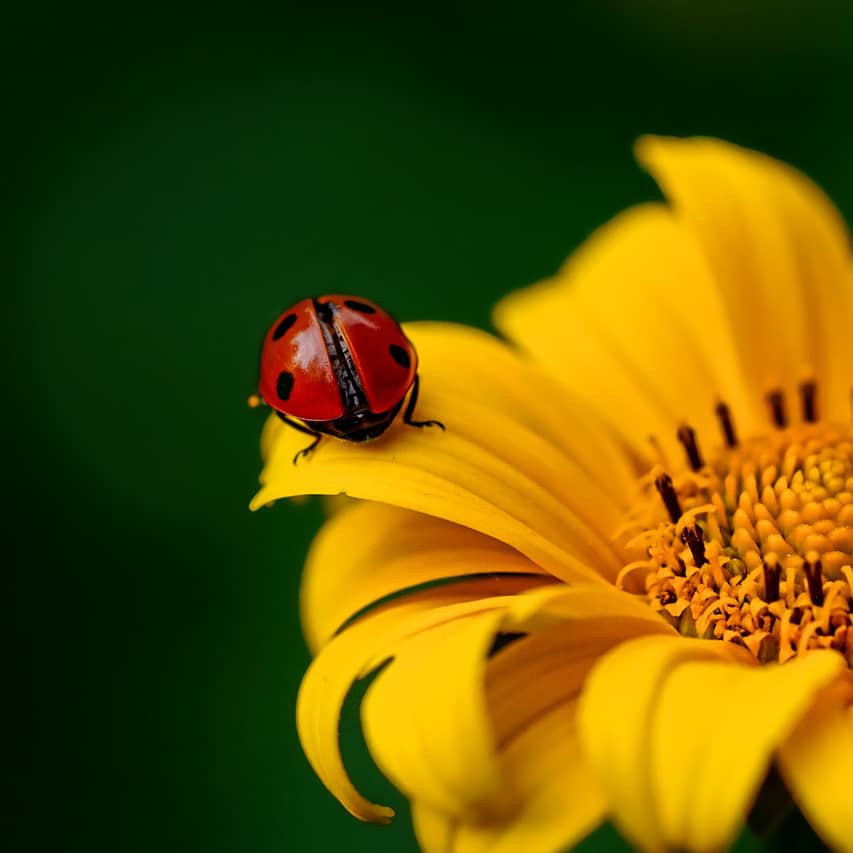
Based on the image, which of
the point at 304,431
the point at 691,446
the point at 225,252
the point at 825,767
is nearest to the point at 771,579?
the point at 691,446

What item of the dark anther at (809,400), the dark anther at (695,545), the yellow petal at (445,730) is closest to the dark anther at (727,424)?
the dark anther at (809,400)

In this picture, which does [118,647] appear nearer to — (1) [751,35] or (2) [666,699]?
(2) [666,699]

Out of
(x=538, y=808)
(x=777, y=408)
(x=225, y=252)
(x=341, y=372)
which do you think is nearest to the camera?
(x=538, y=808)

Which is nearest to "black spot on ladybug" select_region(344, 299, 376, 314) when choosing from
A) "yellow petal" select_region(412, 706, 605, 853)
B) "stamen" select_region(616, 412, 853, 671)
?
"stamen" select_region(616, 412, 853, 671)

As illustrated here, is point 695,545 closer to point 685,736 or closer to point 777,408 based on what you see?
point 777,408

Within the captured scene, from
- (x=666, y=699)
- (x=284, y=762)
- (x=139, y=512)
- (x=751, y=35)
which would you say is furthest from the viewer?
(x=751, y=35)

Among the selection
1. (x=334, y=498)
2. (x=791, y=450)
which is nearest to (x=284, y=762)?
(x=334, y=498)
